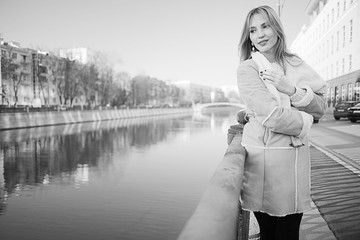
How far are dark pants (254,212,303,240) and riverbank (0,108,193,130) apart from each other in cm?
2767

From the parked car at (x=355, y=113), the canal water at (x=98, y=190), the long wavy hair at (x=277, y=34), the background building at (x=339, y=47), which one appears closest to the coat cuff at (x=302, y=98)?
the long wavy hair at (x=277, y=34)

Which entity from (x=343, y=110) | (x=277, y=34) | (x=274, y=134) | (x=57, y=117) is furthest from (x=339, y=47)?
(x=274, y=134)

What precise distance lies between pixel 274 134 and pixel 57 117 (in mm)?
34659

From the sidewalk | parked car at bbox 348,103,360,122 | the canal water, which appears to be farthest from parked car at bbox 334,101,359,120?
the sidewalk

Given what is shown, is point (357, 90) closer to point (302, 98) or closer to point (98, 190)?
point (98, 190)

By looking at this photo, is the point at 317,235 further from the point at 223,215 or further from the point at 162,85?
the point at 162,85

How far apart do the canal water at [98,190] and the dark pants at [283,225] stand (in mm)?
5484

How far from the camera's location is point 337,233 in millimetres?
3328

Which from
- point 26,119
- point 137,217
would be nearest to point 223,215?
point 137,217

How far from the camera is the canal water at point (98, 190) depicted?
7293mm

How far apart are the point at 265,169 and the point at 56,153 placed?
652 inches

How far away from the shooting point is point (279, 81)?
5.31 feet

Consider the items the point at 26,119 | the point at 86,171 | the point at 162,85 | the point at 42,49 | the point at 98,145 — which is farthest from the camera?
the point at 162,85

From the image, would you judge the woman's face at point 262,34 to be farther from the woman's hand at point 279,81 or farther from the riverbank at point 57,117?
the riverbank at point 57,117
